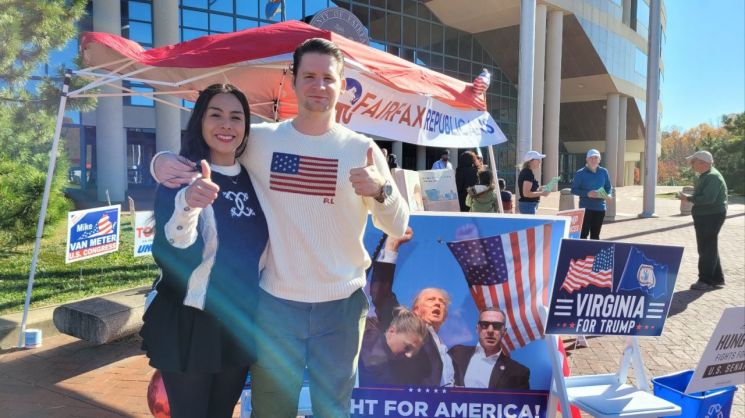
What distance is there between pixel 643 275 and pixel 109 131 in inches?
665

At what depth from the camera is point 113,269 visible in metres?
7.59

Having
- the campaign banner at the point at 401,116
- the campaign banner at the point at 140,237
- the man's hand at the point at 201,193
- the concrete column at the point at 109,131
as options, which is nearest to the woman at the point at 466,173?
the campaign banner at the point at 401,116

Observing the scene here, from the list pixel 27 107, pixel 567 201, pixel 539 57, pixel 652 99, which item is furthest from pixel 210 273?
pixel 539 57

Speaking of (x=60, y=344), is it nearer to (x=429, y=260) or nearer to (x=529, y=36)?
(x=429, y=260)

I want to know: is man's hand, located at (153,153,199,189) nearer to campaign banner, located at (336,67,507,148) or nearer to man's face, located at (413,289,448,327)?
man's face, located at (413,289,448,327)

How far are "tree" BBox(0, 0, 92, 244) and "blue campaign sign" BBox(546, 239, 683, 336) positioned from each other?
7.33 m

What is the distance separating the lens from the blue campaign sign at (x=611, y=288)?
257cm

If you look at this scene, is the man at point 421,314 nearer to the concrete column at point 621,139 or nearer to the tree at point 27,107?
the tree at point 27,107

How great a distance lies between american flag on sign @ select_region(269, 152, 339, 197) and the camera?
185 centimetres

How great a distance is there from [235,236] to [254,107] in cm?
577

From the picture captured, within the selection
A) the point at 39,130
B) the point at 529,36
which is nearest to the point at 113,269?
the point at 39,130

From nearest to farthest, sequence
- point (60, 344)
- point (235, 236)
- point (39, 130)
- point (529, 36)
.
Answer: point (235, 236) < point (60, 344) < point (39, 130) < point (529, 36)

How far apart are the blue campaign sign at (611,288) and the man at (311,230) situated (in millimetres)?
1098

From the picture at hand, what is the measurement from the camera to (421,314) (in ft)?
9.50
